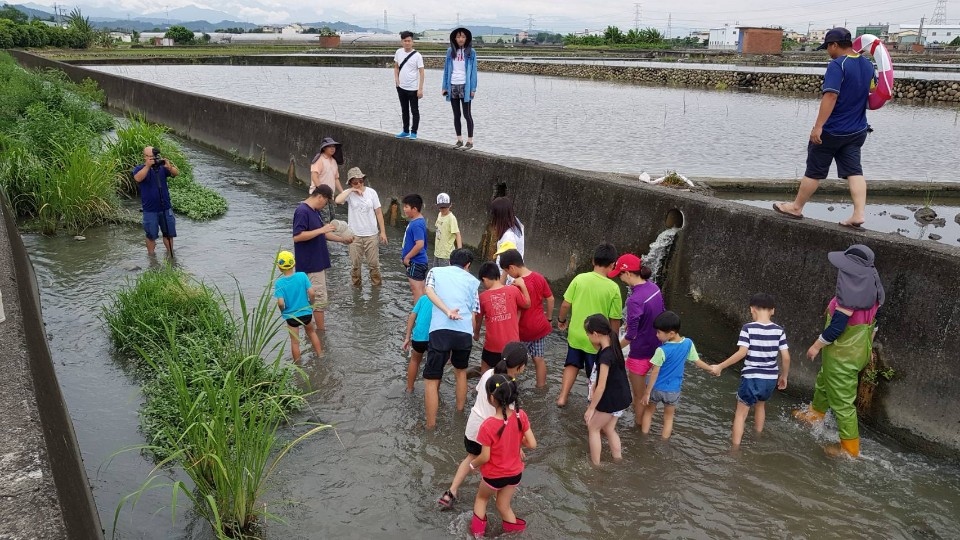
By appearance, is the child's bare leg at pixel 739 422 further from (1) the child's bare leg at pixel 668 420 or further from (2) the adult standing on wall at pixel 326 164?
(2) the adult standing on wall at pixel 326 164

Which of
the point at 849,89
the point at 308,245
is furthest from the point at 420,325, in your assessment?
the point at 849,89

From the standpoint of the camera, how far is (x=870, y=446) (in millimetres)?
5570

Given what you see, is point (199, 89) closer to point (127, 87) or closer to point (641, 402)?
point (127, 87)

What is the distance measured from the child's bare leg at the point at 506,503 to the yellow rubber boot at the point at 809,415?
268cm

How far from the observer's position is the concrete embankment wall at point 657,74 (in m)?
32.5

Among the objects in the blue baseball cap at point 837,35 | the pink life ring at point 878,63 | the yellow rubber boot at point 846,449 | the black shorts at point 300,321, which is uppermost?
the blue baseball cap at point 837,35

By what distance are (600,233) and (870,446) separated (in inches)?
144

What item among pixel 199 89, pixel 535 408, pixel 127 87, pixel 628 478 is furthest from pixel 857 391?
pixel 199 89

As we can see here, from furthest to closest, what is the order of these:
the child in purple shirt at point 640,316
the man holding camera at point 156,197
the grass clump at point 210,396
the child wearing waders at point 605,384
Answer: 1. the man holding camera at point 156,197
2. the child in purple shirt at point 640,316
3. the child wearing waders at point 605,384
4. the grass clump at point 210,396

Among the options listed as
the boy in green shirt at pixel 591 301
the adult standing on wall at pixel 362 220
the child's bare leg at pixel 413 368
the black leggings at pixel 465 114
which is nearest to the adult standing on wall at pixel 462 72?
the black leggings at pixel 465 114

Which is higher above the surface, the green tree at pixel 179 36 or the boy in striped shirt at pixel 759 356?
the green tree at pixel 179 36

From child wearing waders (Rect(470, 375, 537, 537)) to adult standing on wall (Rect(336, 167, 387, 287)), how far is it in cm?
445

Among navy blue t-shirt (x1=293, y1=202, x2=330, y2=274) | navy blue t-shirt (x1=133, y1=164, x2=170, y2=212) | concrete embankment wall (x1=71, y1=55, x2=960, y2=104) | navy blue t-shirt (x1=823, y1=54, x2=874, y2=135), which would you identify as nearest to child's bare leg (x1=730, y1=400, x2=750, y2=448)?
navy blue t-shirt (x1=823, y1=54, x2=874, y2=135)

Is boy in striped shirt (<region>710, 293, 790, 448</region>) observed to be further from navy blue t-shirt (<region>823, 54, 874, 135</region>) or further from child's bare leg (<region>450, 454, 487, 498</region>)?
child's bare leg (<region>450, 454, 487, 498</region>)
